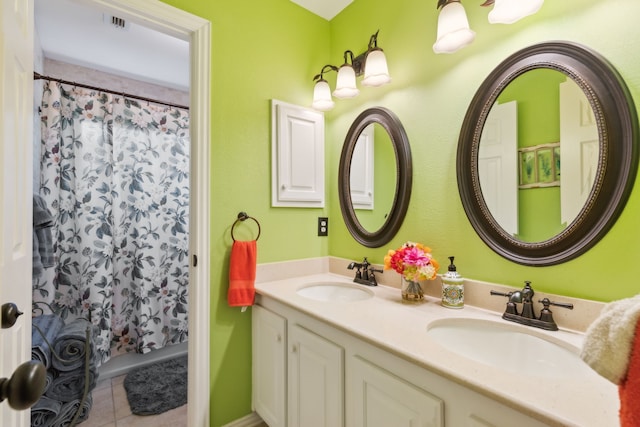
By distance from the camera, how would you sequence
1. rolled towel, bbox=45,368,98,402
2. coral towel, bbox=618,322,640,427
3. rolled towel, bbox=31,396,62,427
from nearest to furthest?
1. coral towel, bbox=618,322,640,427
2. rolled towel, bbox=31,396,62,427
3. rolled towel, bbox=45,368,98,402

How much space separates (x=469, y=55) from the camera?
1.27m

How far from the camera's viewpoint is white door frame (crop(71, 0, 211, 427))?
1.47m

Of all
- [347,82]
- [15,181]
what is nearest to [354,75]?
[347,82]

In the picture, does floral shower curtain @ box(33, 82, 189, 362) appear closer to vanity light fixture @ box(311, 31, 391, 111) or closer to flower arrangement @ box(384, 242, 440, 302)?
vanity light fixture @ box(311, 31, 391, 111)

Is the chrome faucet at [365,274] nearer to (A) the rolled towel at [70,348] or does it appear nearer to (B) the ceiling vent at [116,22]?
(A) the rolled towel at [70,348]

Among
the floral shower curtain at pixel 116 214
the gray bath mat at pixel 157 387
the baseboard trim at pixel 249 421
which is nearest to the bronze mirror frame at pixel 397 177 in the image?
the baseboard trim at pixel 249 421

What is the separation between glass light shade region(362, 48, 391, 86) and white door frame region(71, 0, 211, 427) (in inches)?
33.3

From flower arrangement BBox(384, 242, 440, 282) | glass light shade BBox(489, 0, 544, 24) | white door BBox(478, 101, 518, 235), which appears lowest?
flower arrangement BBox(384, 242, 440, 282)

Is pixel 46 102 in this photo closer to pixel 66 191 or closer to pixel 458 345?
pixel 66 191

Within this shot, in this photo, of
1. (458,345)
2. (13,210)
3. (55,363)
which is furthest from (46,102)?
(458,345)

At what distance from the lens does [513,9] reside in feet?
3.24

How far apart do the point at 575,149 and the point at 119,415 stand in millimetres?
2735

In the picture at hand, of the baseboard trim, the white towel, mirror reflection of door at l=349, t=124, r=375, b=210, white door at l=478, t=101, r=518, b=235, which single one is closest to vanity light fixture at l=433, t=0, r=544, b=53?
white door at l=478, t=101, r=518, b=235

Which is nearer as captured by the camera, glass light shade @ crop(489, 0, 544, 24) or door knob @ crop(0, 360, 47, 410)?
door knob @ crop(0, 360, 47, 410)
